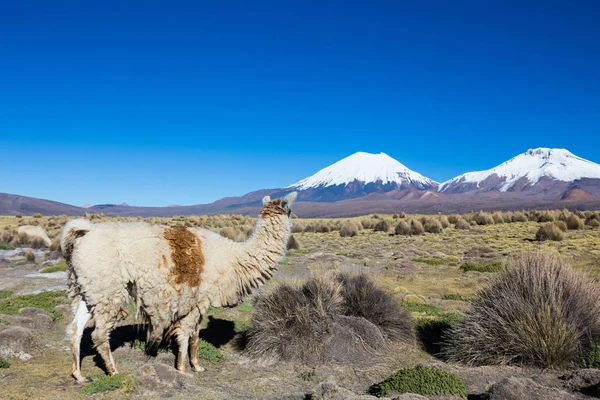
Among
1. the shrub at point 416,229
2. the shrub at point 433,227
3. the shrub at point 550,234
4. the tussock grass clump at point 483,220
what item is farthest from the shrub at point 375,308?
the tussock grass clump at point 483,220

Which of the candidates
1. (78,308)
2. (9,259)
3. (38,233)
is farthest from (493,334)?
(38,233)

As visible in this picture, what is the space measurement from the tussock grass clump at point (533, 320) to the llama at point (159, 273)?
3.47 metres

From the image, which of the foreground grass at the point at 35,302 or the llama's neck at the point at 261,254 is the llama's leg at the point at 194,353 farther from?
the foreground grass at the point at 35,302

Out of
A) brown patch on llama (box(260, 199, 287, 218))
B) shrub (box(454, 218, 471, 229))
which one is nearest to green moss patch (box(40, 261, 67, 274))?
brown patch on llama (box(260, 199, 287, 218))

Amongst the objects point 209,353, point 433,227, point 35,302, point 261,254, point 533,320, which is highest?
point 261,254

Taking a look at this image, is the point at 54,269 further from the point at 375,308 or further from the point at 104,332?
the point at 375,308

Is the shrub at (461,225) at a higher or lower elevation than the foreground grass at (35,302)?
higher

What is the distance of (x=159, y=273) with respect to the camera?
6246mm

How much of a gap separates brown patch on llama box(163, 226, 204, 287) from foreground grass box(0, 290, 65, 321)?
5.04 meters

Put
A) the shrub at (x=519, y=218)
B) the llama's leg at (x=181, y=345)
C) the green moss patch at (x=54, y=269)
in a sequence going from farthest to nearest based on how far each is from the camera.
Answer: the shrub at (x=519, y=218) < the green moss patch at (x=54, y=269) < the llama's leg at (x=181, y=345)

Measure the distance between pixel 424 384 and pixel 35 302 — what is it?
398 inches

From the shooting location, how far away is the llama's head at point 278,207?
7048 millimetres

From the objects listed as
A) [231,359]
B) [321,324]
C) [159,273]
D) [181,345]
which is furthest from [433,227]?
[159,273]

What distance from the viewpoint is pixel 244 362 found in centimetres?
754
